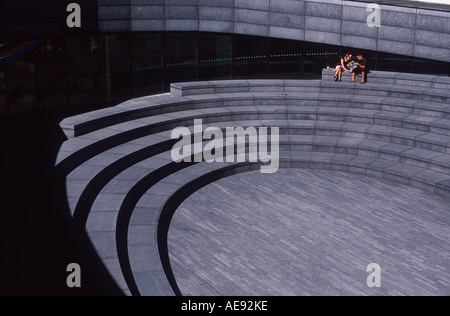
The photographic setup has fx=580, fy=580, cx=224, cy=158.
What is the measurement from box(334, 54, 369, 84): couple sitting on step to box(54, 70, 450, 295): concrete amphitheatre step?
0.46m

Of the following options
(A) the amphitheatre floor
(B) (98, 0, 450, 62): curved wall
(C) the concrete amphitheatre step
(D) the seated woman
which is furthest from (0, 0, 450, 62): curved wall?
(A) the amphitheatre floor

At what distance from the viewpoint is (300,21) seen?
1063 inches

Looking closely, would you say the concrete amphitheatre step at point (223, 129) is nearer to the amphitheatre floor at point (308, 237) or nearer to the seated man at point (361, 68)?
the seated man at point (361, 68)

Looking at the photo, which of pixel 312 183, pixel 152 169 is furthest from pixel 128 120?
pixel 312 183

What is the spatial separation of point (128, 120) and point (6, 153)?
5.44 meters

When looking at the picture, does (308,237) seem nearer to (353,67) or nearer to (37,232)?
(37,232)

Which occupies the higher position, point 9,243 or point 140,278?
point 9,243

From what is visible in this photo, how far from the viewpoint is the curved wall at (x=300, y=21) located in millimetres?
24906

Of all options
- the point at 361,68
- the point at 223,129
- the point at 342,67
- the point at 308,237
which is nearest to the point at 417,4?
the point at 361,68

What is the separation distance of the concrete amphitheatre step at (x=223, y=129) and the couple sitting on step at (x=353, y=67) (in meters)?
0.46

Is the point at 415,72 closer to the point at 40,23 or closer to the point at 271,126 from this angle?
the point at 271,126

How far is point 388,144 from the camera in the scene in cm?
2281

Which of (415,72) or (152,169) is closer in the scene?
(152,169)

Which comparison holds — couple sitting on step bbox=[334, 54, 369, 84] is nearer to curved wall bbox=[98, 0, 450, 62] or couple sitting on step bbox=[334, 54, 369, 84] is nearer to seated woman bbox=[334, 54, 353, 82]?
seated woman bbox=[334, 54, 353, 82]
